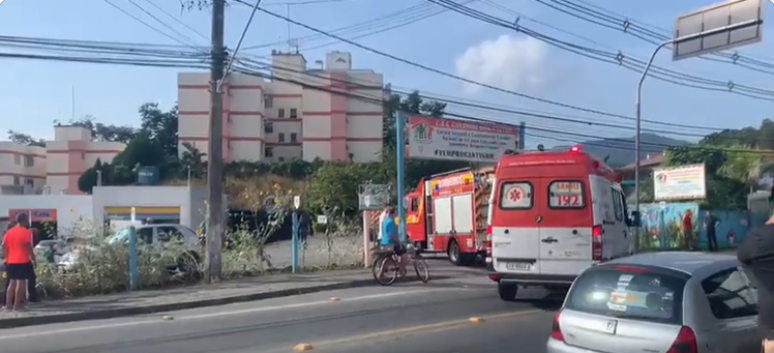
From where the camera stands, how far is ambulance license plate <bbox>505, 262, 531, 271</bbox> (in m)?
14.9

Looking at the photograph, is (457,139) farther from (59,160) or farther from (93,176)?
(59,160)

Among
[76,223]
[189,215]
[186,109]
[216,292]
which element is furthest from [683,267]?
[186,109]

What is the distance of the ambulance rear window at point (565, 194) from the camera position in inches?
586

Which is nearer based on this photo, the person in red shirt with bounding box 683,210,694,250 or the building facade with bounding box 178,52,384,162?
the person in red shirt with bounding box 683,210,694,250

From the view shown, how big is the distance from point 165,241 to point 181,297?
3617mm

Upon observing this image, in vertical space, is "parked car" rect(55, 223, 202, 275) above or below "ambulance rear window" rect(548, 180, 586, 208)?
below

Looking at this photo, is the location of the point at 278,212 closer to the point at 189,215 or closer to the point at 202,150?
the point at 189,215

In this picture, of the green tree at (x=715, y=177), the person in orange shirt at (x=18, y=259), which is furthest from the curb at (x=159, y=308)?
the green tree at (x=715, y=177)

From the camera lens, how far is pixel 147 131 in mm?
83250

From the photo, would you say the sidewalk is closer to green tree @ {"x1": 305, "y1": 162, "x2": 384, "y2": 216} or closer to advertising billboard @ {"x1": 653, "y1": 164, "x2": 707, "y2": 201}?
advertising billboard @ {"x1": 653, "y1": 164, "x2": 707, "y2": 201}

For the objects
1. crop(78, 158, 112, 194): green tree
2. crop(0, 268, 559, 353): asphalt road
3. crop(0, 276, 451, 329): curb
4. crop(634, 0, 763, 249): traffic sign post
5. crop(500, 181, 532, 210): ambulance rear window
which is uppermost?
crop(634, 0, 763, 249): traffic sign post

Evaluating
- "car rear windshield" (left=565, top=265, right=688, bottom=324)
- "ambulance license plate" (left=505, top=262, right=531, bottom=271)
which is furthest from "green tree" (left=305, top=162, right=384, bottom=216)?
"car rear windshield" (left=565, top=265, right=688, bottom=324)

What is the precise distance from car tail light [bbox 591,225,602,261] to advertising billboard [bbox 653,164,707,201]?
113 feet

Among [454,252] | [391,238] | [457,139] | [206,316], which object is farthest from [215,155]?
[454,252]
